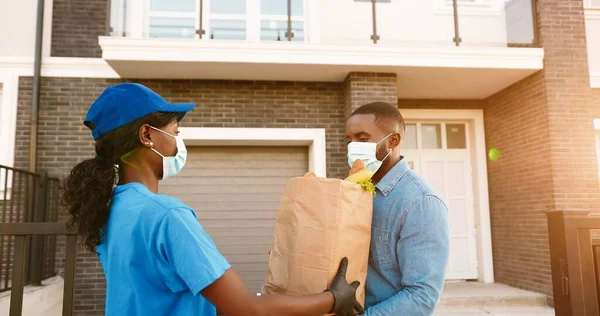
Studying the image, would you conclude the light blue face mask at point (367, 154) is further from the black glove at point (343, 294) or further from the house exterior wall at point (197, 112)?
the house exterior wall at point (197, 112)

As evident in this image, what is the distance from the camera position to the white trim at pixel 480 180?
831cm

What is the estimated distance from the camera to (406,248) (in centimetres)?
165

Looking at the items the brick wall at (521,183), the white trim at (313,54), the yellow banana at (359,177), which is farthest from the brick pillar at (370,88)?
the yellow banana at (359,177)

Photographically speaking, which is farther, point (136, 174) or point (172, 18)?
point (172, 18)

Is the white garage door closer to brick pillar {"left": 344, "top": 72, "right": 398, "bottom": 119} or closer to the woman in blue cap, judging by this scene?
brick pillar {"left": 344, "top": 72, "right": 398, "bottom": 119}

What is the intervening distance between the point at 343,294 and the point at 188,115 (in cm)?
625

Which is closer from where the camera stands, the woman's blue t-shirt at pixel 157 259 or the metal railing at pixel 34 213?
the woman's blue t-shirt at pixel 157 259

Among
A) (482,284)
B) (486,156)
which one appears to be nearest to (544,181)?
(486,156)

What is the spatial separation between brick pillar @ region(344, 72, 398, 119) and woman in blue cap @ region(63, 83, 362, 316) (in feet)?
18.6

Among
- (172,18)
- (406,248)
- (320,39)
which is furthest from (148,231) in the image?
(172,18)

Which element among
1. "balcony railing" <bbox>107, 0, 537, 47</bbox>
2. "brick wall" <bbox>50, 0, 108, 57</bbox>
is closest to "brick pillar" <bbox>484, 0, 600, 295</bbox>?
"balcony railing" <bbox>107, 0, 537, 47</bbox>

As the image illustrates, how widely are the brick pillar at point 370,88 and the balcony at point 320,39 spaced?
16 cm

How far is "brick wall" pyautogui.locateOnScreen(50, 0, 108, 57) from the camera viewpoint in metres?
7.32

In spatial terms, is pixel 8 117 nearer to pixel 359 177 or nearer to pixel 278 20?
pixel 278 20
